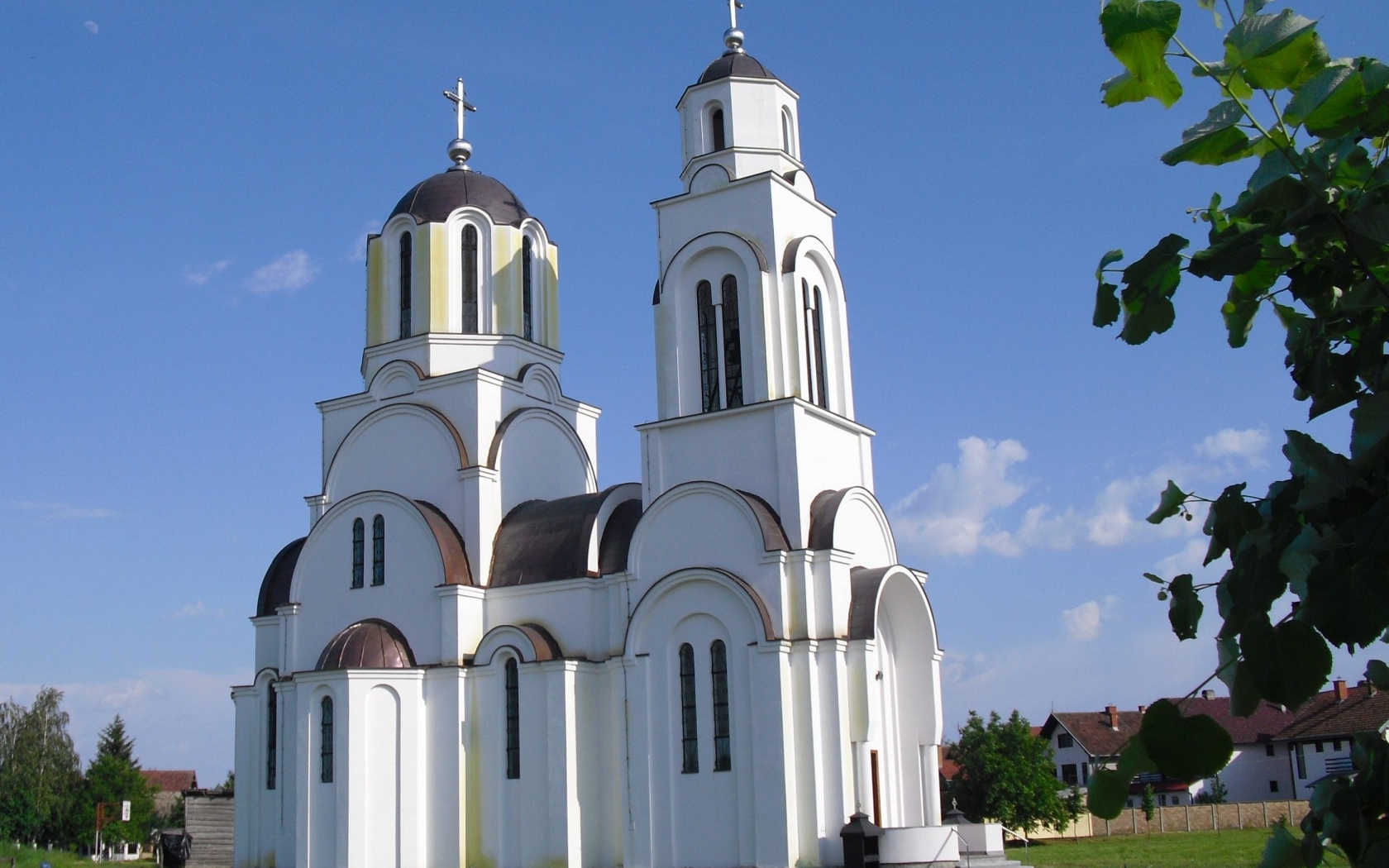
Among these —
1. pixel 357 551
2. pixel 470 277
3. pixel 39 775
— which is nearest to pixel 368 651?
pixel 357 551

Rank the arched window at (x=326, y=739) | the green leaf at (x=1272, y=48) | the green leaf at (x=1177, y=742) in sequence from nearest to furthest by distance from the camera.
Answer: the green leaf at (x=1177, y=742) → the green leaf at (x=1272, y=48) → the arched window at (x=326, y=739)

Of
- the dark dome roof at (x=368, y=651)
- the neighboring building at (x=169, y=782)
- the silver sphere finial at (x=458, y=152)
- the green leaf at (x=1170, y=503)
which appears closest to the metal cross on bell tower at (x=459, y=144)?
the silver sphere finial at (x=458, y=152)

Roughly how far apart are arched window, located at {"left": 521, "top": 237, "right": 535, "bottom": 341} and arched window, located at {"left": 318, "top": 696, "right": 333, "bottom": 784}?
799 centimetres

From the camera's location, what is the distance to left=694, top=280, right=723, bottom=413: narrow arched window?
21344 millimetres

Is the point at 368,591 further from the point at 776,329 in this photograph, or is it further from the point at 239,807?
the point at 776,329

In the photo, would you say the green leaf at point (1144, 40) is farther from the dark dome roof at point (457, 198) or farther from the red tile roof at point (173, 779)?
the red tile roof at point (173, 779)

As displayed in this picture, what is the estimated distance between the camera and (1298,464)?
2.10 m

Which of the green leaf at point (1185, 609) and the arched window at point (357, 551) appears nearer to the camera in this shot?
the green leaf at point (1185, 609)

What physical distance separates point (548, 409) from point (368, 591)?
4720 mm

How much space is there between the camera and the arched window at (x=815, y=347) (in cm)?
2139

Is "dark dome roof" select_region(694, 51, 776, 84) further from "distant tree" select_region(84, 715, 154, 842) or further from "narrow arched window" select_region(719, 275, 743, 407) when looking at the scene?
"distant tree" select_region(84, 715, 154, 842)

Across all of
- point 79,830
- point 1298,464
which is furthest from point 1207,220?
point 79,830

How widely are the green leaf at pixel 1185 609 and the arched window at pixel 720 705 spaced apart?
17344mm

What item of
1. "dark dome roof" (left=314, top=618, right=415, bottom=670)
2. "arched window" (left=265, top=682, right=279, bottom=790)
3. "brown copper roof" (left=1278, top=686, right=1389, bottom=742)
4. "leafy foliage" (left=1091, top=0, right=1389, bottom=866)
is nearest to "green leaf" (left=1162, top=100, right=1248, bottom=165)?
"leafy foliage" (left=1091, top=0, right=1389, bottom=866)
